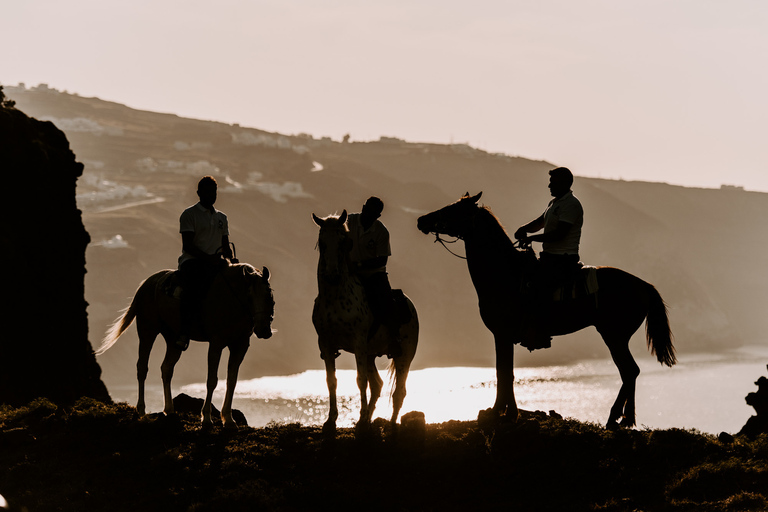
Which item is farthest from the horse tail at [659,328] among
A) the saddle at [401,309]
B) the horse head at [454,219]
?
the saddle at [401,309]

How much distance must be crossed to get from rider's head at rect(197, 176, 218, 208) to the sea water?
89.7 meters

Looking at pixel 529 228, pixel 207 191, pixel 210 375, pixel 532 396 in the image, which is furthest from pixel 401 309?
pixel 532 396

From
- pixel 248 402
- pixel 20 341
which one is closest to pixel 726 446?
pixel 20 341

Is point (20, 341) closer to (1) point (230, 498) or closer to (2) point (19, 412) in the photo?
(2) point (19, 412)

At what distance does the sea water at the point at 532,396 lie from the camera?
12044cm

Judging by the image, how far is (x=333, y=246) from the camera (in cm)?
1200

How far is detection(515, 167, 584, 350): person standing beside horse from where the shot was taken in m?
13.1

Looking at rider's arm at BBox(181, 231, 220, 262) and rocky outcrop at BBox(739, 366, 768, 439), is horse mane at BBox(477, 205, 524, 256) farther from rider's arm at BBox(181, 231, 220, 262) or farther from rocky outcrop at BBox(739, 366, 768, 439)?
rocky outcrop at BBox(739, 366, 768, 439)

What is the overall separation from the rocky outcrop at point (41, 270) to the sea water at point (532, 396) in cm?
7388

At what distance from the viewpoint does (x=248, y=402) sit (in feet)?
443

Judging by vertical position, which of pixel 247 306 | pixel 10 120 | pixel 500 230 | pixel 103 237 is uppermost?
pixel 103 237

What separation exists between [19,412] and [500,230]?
984 centimetres

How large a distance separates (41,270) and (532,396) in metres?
126

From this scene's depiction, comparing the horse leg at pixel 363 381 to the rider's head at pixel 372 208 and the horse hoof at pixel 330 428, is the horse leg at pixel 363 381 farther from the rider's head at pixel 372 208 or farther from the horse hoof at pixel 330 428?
the rider's head at pixel 372 208
